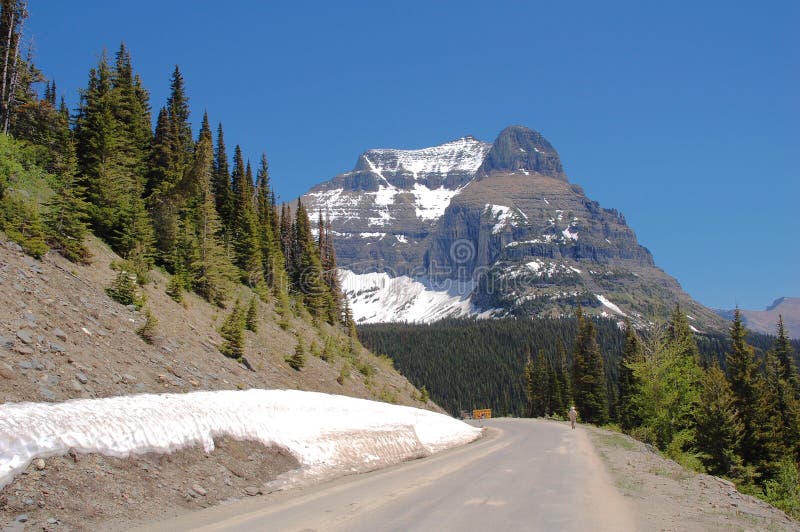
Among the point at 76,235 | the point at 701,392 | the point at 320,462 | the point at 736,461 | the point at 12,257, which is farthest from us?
the point at 701,392

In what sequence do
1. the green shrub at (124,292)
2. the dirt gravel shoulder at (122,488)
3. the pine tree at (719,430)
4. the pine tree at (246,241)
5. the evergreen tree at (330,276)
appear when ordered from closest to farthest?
1. the dirt gravel shoulder at (122,488)
2. the green shrub at (124,292)
3. the pine tree at (719,430)
4. the pine tree at (246,241)
5. the evergreen tree at (330,276)

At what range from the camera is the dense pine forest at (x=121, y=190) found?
68.1 feet

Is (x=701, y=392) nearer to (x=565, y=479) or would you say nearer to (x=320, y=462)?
(x=565, y=479)

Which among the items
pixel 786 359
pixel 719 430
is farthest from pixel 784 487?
pixel 786 359

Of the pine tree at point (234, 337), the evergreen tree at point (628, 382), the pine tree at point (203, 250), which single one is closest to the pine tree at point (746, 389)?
the evergreen tree at point (628, 382)

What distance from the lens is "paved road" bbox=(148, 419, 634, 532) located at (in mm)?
8734

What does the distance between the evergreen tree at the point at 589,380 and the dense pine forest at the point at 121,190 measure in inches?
1657

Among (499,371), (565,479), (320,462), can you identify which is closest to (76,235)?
(320,462)

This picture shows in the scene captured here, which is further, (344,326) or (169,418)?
(344,326)

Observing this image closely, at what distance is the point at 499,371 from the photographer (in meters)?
180

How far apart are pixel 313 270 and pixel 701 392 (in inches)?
1613

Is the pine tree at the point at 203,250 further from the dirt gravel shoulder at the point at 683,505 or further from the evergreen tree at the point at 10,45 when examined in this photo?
the dirt gravel shoulder at the point at 683,505

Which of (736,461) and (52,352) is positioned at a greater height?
(52,352)

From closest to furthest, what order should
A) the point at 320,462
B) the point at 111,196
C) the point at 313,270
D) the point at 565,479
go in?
the point at 565,479 → the point at 320,462 → the point at 111,196 → the point at 313,270
